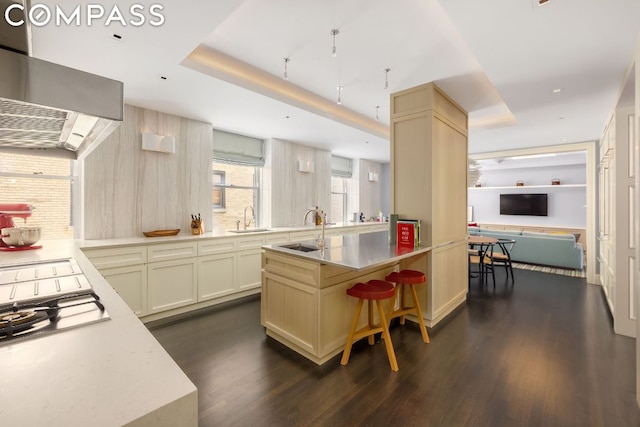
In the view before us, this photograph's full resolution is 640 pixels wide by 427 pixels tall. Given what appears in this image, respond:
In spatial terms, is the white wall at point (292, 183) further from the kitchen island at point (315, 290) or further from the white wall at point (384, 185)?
the white wall at point (384, 185)

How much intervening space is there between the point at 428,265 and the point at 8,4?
3317 millimetres

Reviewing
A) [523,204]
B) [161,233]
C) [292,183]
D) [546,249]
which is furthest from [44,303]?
[523,204]

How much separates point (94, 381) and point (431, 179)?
3042mm

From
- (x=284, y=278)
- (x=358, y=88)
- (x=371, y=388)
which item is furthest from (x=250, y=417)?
(x=358, y=88)

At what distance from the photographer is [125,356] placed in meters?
0.78

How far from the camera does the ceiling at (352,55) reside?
1.93 metres

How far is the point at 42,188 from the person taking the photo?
3020 mm

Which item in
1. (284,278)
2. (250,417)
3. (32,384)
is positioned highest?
(32,384)

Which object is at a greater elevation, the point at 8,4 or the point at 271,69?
the point at 271,69

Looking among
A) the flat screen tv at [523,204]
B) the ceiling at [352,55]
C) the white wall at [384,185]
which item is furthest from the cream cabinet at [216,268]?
the flat screen tv at [523,204]

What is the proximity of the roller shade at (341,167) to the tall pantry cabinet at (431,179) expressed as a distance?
3423 millimetres

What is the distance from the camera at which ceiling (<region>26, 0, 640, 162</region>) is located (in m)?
1.93

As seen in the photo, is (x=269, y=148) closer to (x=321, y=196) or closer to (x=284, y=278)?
(x=321, y=196)

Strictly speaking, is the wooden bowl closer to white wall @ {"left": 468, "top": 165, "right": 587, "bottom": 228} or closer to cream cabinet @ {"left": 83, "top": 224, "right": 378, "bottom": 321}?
cream cabinet @ {"left": 83, "top": 224, "right": 378, "bottom": 321}
